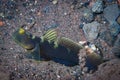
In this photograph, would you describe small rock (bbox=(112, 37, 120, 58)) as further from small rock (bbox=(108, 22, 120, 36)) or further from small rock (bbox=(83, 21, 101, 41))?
small rock (bbox=(83, 21, 101, 41))

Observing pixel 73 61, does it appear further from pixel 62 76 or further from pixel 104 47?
pixel 104 47

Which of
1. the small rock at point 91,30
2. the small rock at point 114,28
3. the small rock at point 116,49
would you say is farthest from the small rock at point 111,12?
the small rock at point 116,49

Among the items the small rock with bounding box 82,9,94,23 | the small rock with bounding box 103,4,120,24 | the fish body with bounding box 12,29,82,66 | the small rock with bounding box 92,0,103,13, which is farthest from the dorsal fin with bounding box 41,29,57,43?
the small rock with bounding box 103,4,120,24

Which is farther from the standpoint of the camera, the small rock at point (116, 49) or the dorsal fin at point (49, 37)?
the small rock at point (116, 49)

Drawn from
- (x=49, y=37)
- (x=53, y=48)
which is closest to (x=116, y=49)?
(x=53, y=48)

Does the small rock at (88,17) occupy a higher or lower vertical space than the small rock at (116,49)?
higher

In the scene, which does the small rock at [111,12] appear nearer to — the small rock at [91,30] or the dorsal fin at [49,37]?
the small rock at [91,30]

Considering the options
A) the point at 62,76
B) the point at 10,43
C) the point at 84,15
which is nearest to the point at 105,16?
the point at 84,15
